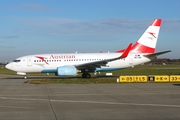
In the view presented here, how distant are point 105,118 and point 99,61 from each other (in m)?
23.8

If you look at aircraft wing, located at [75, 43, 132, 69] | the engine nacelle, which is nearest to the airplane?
aircraft wing, located at [75, 43, 132, 69]

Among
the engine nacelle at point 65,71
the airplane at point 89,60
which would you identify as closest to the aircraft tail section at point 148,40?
the airplane at point 89,60

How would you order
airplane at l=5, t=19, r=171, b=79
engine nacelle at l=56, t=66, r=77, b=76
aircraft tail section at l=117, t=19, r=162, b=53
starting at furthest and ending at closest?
aircraft tail section at l=117, t=19, r=162, b=53 → airplane at l=5, t=19, r=171, b=79 → engine nacelle at l=56, t=66, r=77, b=76

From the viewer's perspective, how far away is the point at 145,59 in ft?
120

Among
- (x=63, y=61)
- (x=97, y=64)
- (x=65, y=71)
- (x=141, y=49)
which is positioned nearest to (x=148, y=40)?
(x=141, y=49)

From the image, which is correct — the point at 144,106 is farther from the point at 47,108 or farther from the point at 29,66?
the point at 29,66

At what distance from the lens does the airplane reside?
35719mm

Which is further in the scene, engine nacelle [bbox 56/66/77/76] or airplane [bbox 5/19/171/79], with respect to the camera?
airplane [bbox 5/19/171/79]

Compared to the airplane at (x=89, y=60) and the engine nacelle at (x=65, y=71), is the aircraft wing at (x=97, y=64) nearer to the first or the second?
the airplane at (x=89, y=60)

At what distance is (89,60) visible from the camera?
36.7 meters

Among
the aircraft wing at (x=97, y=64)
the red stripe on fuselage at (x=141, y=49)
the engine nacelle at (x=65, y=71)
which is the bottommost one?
the engine nacelle at (x=65, y=71)

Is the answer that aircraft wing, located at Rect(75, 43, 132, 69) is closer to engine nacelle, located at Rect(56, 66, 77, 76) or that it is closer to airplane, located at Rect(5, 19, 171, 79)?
airplane, located at Rect(5, 19, 171, 79)

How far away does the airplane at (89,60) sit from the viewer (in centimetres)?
3572

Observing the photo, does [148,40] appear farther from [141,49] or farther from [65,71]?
[65,71]
